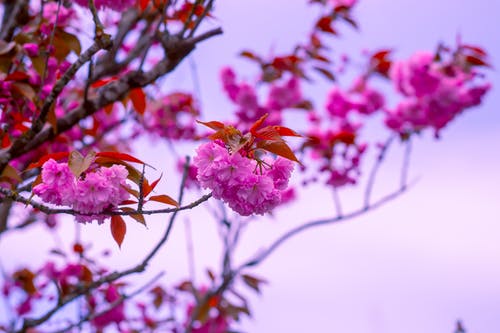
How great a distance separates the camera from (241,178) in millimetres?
1444

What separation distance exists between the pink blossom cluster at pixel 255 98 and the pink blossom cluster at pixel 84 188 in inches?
122

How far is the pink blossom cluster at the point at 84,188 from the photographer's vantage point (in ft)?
4.84

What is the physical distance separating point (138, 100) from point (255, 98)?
7.48ft

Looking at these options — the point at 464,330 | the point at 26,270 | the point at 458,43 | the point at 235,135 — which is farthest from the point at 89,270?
the point at 458,43

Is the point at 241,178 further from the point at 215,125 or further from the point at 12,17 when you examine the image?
the point at 12,17

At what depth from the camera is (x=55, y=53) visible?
2494 millimetres

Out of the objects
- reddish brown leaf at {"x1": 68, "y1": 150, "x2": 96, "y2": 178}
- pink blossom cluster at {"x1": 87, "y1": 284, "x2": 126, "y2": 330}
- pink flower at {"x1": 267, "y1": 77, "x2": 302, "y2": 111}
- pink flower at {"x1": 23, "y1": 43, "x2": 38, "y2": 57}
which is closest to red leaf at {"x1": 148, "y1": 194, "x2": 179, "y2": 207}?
reddish brown leaf at {"x1": 68, "y1": 150, "x2": 96, "y2": 178}

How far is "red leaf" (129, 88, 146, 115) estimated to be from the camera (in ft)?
7.97

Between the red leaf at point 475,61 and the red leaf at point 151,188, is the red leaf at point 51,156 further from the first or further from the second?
Result: the red leaf at point 475,61

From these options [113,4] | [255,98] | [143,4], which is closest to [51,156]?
[113,4]

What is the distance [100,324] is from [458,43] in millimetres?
3392

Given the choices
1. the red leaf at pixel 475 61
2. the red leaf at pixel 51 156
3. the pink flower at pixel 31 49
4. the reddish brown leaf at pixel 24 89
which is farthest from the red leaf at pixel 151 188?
the red leaf at pixel 475 61

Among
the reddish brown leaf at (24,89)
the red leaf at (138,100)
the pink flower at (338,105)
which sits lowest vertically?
the reddish brown leaf at (24,89)

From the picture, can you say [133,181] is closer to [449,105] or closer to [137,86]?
[137,86]
